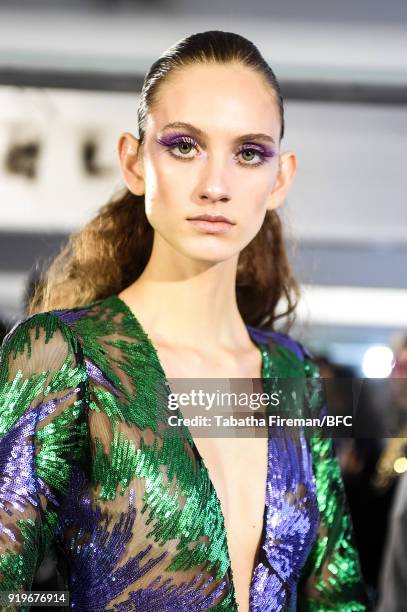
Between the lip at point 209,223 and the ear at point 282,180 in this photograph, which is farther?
the ear at point 282,180

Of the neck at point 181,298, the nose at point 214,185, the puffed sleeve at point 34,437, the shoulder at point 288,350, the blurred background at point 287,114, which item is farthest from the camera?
the blurred background at point 287,114

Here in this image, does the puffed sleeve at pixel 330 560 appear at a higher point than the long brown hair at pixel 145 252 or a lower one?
lower

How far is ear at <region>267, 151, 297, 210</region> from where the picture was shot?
1.40 meters

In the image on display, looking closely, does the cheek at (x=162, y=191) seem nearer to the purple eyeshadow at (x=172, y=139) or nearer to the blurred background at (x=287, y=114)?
the purple eyeshadow at (x=172, y=139)

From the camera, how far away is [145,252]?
1.52 metres

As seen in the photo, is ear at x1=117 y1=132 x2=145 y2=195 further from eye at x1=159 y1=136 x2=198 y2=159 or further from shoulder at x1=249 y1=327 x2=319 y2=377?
shoulder at x1=249 y1=327 x2=319 y2=377

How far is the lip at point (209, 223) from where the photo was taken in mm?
1281

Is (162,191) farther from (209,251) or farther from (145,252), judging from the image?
(145,252)

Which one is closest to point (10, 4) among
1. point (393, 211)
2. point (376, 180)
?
point (376, 180)

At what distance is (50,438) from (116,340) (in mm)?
182

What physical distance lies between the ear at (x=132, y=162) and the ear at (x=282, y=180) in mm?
180

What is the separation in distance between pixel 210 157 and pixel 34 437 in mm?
412

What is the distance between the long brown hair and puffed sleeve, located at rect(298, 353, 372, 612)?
30cm

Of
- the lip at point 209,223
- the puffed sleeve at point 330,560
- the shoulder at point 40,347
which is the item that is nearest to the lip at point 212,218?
the lip at point 209,223
